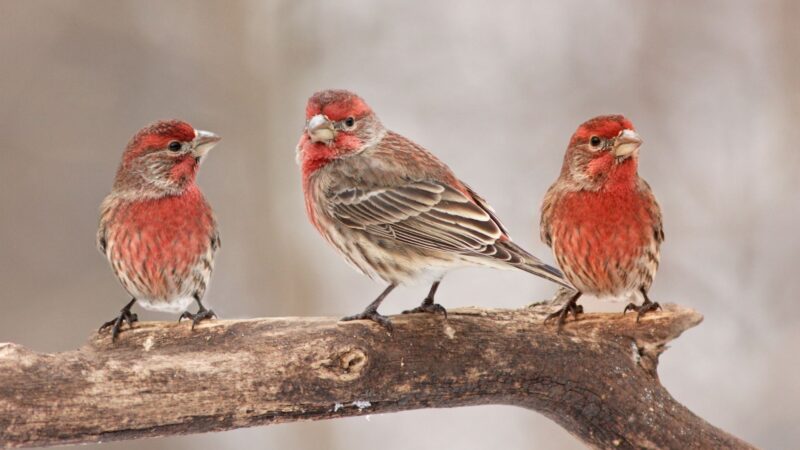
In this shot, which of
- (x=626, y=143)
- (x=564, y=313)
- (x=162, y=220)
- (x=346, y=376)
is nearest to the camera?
(x=346, y=376)

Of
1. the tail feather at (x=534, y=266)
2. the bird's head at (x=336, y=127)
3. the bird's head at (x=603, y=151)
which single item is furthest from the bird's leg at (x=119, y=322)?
the bird's head at (x=603, y=151)

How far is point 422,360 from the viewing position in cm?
475

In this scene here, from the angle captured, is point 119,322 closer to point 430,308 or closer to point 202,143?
point 202,143

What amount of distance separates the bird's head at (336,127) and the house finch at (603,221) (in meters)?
0.91

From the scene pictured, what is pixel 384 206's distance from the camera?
5.06 metres

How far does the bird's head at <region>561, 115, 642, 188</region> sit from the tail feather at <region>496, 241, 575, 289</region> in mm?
488

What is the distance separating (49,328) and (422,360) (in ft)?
9.92

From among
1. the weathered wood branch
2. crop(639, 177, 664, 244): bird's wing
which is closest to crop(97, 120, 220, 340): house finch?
the weathered wood branch

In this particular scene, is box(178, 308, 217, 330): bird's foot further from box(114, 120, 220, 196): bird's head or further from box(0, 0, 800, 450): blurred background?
box(0, 0, 800, 450): blurred background

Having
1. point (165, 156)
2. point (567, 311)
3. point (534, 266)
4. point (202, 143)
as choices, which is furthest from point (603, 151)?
point (165, 156)

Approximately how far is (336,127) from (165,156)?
810mm

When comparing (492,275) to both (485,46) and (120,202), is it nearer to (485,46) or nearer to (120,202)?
(485,46)

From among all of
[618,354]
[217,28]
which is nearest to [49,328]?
[217,28]

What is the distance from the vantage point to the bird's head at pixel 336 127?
195 inches
